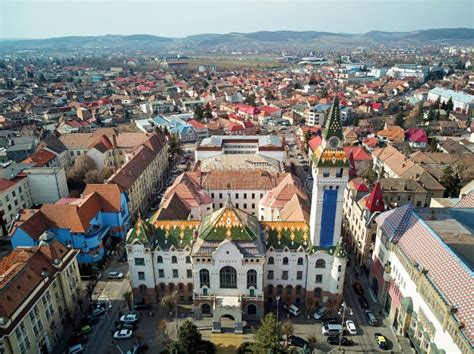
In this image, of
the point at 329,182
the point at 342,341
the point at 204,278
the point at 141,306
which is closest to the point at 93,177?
the point at 141,306

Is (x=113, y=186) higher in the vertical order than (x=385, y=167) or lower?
higher

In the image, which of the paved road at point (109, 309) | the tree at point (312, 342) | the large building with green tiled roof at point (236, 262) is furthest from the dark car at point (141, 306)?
the tree at point (312, 342)

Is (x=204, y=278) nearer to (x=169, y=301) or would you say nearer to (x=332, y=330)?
(x=169, y=301)

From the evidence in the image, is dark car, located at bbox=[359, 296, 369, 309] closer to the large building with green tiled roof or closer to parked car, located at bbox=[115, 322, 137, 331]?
the large building with green tiled roof

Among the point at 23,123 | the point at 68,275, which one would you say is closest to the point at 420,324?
the point at 68,275

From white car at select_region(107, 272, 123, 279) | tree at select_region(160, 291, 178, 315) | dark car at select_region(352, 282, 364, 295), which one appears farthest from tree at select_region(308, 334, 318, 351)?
white car at select_region(107, 272, 123, 279)

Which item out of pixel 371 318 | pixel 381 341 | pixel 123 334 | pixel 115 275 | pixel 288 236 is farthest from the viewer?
pixel 115 275

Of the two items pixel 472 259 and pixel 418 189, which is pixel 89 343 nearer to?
pixel 472 259

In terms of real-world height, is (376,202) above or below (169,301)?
above
